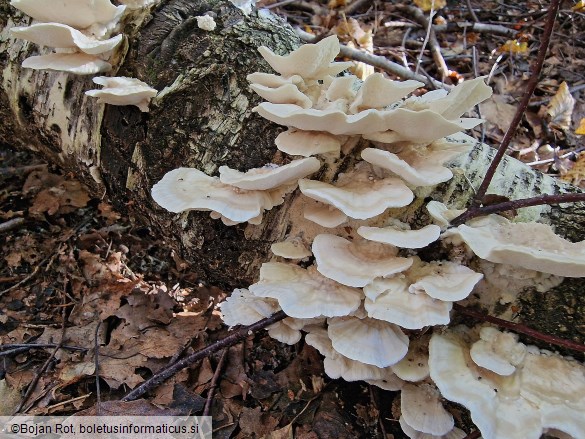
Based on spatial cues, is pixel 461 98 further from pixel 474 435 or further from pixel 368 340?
pixel 474 435

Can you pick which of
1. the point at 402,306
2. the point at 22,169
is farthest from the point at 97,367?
the point at 22,169

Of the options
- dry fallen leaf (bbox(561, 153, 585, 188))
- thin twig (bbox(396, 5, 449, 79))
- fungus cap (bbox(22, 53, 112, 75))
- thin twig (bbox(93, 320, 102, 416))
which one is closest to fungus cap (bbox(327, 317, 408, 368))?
thin twig (bbox(93, 320, 102, 416))

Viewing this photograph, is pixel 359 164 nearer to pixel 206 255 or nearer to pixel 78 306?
pixel 206 255

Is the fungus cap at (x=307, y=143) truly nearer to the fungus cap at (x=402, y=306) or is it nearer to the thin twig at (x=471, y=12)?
the fungus cap at (x=402, y=306)

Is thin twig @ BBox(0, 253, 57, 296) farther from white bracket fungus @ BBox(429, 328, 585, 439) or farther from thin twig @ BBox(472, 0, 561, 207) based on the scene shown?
thin twig @ BBox(472, 0, 561, 207)

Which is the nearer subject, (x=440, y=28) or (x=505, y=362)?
(x=505, y=362)

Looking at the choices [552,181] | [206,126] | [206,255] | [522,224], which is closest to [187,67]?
[206,126]

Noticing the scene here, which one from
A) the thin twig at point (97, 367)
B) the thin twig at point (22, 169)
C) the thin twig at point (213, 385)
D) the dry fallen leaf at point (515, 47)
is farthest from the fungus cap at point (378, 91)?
the dry fallen leaf at point (515, 47)
